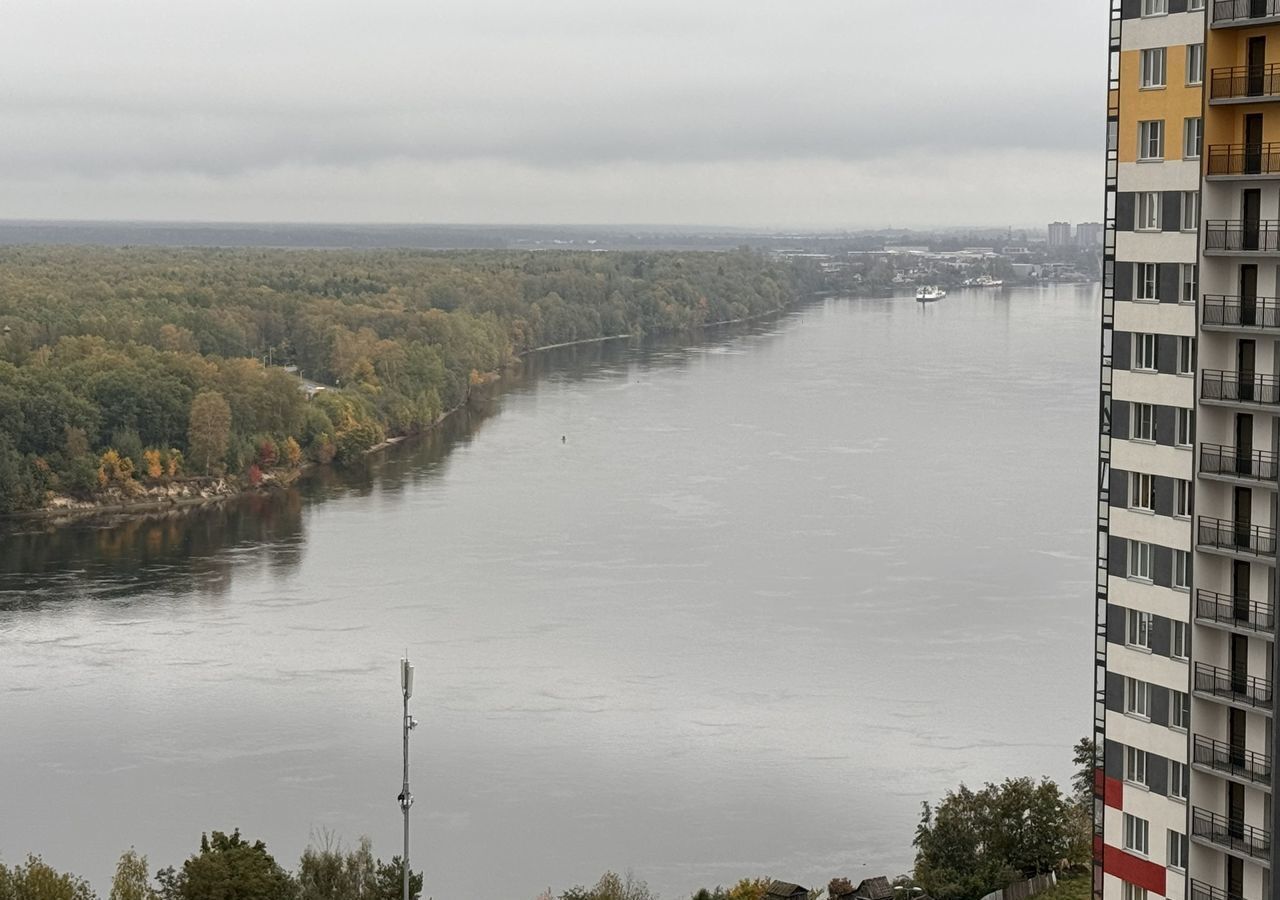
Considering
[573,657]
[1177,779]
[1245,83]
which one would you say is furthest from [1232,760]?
[573,657]

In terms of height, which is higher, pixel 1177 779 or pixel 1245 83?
pixel 1245 83

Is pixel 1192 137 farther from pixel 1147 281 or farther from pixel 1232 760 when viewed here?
pixel 1232 760

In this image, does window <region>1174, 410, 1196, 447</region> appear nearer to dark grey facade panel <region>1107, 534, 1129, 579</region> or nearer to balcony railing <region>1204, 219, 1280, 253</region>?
dark grey facade panel <region>1107, 534, 1129, 579</region>

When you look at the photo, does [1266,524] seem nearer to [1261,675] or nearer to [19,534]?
[1261,675]

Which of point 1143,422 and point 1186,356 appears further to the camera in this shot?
point 1143,422

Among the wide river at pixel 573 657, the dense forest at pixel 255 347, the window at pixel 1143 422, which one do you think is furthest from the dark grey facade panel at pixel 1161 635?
the dense forest at pixel 255 347

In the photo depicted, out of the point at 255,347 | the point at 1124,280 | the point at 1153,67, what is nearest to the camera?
the point at 1153,67

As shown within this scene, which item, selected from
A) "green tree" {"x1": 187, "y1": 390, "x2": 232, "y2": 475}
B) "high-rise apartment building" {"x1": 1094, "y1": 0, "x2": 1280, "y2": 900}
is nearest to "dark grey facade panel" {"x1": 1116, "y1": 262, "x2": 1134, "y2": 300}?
"high-rise apartment building" {"x1": 1094, "y1": 0, "x2": 1280, "y2": 900}
